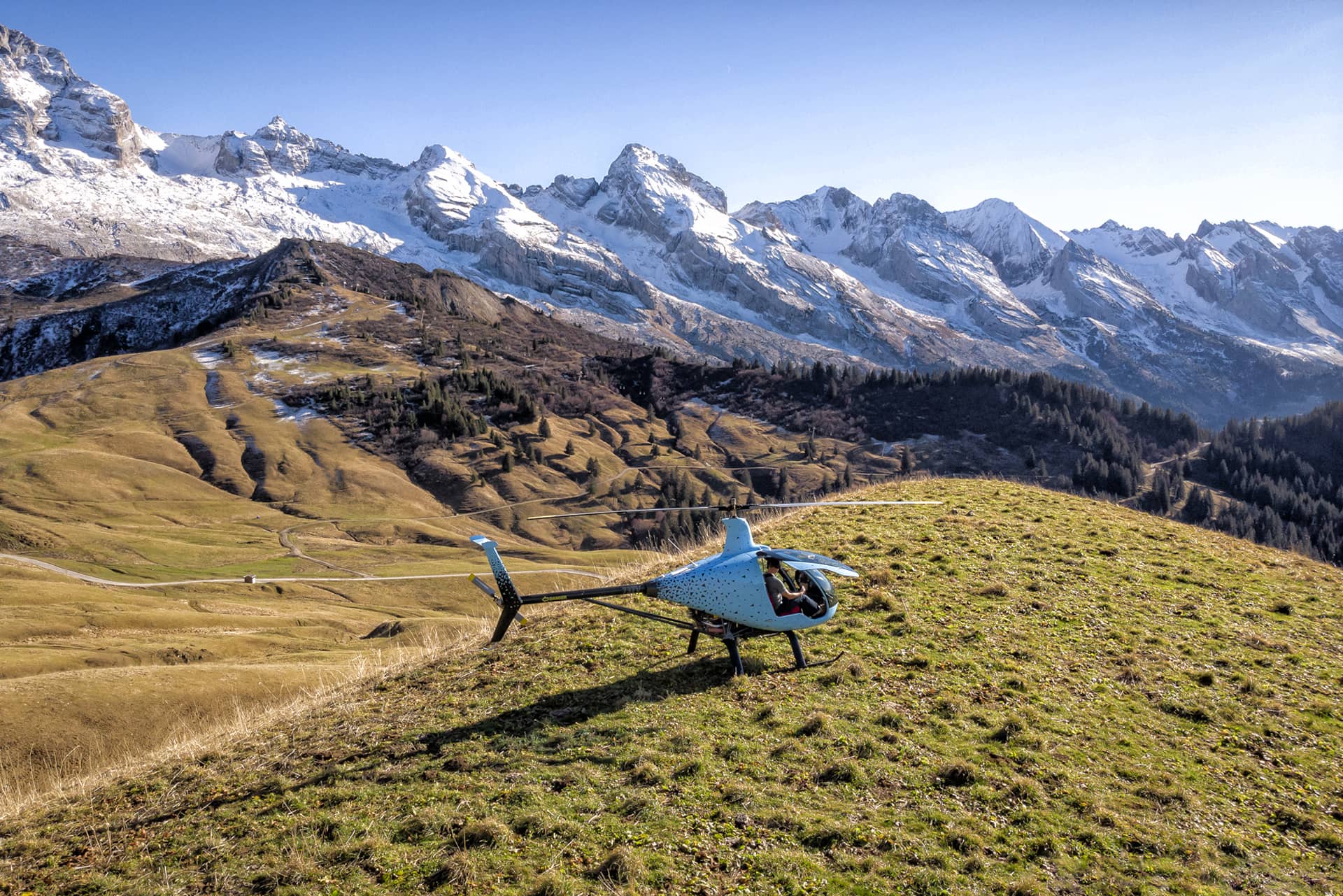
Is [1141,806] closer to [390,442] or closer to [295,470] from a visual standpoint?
[295,470]

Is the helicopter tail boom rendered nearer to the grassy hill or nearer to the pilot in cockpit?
the grassy hill

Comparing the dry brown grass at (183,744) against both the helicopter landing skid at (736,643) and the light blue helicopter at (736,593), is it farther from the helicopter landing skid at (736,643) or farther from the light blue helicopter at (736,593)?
the helicopter landing skid at (736,643)

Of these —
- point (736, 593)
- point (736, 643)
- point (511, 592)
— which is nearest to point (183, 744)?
point (511, 592)

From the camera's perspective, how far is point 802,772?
47.3ft

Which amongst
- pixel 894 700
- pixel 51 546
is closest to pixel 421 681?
pixel 894 700

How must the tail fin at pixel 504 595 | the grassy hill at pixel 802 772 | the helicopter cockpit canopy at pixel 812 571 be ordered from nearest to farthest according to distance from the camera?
the grassy hill at pixel 802 772 → the helicopter cockpit canopy at pixel 812 571 → the tail fin at pixel 504 595

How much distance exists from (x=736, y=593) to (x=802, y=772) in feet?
16.3

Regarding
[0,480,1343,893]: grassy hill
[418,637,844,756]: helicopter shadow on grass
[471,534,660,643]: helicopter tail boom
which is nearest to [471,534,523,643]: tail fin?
[471,534,660,643]: helicopter tail boom

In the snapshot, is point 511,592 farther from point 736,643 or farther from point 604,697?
point 736,643

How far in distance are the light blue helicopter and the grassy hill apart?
132 centimetres

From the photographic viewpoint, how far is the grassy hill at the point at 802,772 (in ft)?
38.5

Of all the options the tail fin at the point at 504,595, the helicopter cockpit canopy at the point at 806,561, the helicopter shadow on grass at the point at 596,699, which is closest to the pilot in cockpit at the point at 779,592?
the helicopter cockpit canopy at the point at 806,561

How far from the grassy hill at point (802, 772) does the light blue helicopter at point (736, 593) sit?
52.1 inches

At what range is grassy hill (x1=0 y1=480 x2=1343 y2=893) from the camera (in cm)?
1173
